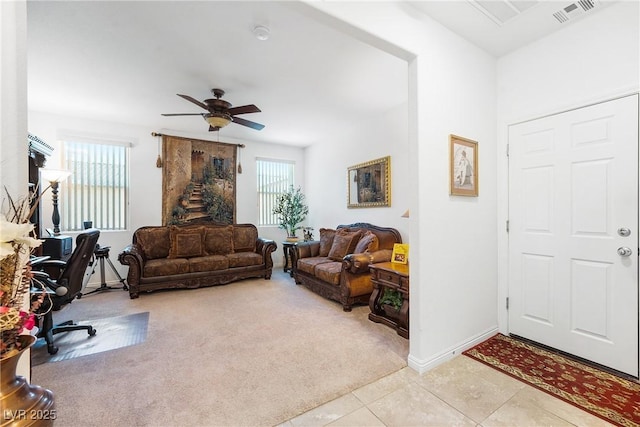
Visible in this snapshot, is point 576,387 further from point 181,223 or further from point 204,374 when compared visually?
point 181,223

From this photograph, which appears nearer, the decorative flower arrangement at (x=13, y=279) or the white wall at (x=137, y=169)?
the decorative flower arrangement at (x=13, y=279)

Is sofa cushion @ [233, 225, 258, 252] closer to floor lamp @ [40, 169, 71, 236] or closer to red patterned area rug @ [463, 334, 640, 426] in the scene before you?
floor lamp @ [40, 169, 71, 236]

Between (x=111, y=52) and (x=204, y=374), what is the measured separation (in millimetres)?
3091

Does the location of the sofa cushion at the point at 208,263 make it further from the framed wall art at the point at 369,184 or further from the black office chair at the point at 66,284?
the framed wall art at the point at 369,184

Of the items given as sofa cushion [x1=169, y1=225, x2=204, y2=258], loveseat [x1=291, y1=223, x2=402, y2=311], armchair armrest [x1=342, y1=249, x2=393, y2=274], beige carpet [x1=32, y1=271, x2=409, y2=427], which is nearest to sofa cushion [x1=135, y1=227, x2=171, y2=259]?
sofa cushion [x1=169, y1=225, x2=204, y2=258]

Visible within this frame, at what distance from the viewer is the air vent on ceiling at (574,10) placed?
195 cm

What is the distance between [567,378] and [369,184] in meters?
3.23

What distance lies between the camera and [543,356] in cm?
222

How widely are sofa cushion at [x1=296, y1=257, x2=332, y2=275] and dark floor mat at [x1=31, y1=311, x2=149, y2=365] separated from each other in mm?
2095

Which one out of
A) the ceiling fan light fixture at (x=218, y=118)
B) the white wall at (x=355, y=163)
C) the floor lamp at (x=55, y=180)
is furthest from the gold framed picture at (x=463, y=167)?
the floor lamp at (x=55, y=180)

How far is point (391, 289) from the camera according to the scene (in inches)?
113

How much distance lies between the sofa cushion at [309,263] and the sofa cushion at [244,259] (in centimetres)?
83

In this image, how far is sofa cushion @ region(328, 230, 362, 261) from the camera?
405 cm

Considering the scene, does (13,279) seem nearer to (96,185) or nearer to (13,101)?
(13,101)
